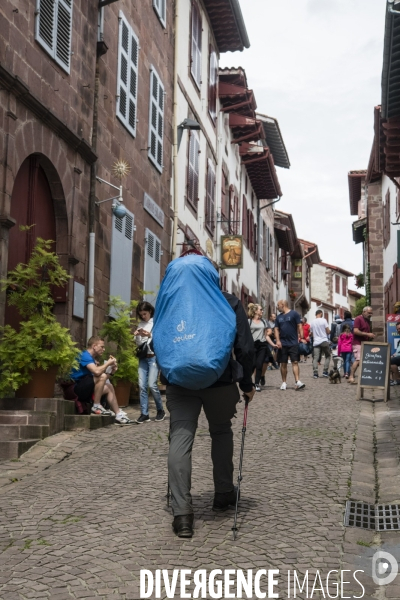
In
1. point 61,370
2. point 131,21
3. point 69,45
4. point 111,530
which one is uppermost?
point 131,21

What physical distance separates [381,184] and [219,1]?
8.46m

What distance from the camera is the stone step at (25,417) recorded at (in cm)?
943

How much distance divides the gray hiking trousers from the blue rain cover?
0.61 feet

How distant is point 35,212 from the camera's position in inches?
452

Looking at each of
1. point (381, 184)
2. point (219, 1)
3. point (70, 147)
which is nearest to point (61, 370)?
point (70, 147)

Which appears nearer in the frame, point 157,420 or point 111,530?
point 111,530

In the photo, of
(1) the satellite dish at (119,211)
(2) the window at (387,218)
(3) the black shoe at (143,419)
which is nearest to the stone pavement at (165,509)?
(3) the black shoe at (143,419)

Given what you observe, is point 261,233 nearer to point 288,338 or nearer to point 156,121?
point 156,121

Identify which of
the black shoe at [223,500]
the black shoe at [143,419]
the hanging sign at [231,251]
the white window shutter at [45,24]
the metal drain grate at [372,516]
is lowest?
the metal drain grate at [372,516]

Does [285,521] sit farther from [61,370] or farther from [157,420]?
[157,420]

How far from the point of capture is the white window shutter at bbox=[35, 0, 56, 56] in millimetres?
11094

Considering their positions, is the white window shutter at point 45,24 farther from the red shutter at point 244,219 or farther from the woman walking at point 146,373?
the red shutter at point 244,219

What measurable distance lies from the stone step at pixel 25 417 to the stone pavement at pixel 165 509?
227mm

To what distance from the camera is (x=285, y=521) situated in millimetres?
6094
